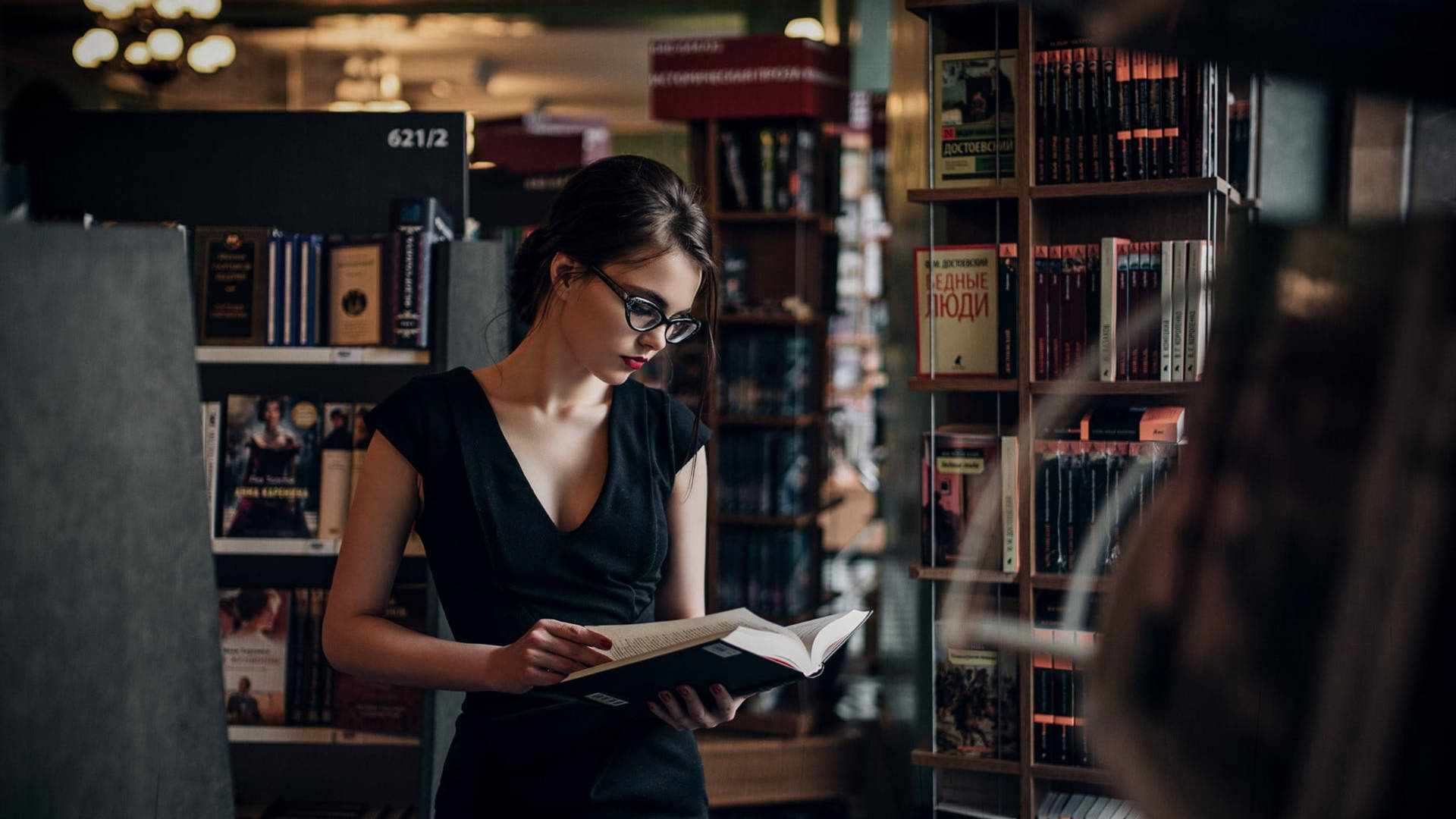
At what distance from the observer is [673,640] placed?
122cm

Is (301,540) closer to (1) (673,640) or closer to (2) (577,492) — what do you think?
(2) (577,492)

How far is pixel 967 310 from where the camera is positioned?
240 cm

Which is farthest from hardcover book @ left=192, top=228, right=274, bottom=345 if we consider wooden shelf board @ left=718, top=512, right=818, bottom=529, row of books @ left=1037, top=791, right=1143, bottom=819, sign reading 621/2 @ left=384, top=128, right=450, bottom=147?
wooden shelf board @ left=718, top=512, right=818, bottom=529

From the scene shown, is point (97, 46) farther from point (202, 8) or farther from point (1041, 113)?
point (1041, 113)

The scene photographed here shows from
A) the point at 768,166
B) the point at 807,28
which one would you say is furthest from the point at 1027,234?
the point at 807,28

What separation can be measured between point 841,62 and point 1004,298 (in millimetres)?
2094

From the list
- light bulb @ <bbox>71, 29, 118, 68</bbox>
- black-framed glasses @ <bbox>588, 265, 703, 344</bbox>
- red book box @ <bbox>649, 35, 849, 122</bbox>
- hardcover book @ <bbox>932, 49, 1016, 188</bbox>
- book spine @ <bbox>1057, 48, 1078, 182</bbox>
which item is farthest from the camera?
light bulb @ <bbox>71, 29, 118, 68</bbox>

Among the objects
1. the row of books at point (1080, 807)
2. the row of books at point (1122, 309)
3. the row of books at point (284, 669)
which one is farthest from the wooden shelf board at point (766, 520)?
the row of books at point (284, 669)

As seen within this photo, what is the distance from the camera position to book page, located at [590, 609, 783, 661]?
120 centimetres

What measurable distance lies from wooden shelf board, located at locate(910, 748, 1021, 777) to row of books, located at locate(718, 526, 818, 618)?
1621mm

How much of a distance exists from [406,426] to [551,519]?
0.70 ft

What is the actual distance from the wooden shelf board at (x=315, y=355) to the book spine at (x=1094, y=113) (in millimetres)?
1450

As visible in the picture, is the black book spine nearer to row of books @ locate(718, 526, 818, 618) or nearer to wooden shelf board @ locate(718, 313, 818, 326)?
wooden shelf board @ locate(718, 313, 818, 326)

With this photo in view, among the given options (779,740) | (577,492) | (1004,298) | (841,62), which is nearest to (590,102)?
(841,62)
